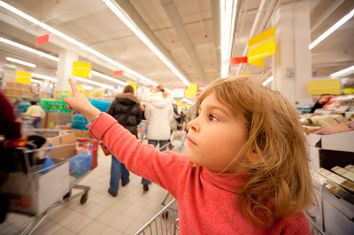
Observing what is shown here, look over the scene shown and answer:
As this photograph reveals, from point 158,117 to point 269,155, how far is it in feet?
7.65

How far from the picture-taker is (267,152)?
552 millimetres

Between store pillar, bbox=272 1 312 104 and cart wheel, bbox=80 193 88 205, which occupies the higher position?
store pillar, bbox=272 1 312 104

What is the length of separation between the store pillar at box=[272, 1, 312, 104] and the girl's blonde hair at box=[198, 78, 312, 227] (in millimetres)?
2816

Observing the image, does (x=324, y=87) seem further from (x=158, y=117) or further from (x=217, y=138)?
(x=217, y=138)

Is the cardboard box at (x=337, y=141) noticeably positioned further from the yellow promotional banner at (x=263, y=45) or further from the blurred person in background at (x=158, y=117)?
the blurred person in background at (x=158, y=117)

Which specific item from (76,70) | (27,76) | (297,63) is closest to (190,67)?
(76,70)

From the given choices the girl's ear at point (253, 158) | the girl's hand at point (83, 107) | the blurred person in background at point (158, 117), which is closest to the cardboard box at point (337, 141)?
the girl's ear at point (253, 158)

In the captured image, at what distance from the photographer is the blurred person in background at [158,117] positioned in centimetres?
274

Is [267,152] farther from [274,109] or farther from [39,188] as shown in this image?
[39,188]

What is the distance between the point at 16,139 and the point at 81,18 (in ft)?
14.1

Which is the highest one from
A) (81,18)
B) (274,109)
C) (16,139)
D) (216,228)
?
(81,18)

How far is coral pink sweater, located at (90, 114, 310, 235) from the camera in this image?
54 centimetres

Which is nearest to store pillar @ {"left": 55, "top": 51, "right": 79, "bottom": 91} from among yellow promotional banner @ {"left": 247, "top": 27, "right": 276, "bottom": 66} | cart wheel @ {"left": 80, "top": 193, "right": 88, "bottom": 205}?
cart wheel @ {"left": 80, "top": 193, "right": 88, "bottom": 205}

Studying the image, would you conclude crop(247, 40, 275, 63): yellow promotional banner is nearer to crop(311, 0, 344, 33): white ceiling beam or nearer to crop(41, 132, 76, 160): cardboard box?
crop(311, 0, 344, 33): white ceiling beam
